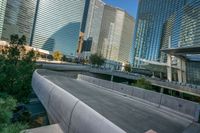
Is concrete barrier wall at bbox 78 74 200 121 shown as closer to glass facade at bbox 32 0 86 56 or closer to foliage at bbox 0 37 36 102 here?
foliage at bbox 0 37 36 102

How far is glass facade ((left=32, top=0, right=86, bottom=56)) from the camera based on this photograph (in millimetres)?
162375

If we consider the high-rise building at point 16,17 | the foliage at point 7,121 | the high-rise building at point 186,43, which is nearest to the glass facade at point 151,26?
the high-rise building at point 186,43

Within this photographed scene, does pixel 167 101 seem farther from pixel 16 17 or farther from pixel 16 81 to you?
pixel 16 17

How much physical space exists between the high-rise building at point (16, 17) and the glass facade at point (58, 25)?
239 inches

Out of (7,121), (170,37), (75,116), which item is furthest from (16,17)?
(7,121)

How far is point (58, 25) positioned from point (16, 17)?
122ft

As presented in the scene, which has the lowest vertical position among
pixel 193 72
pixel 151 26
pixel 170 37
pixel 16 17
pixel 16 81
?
pixel 16 81

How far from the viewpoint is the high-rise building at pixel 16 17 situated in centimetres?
13312

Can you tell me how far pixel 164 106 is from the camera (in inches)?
663

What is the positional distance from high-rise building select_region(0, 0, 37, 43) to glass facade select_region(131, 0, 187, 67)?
90094mm

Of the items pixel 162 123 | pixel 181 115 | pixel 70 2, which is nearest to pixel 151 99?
pixel 181 115

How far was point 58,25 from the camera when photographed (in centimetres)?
17338

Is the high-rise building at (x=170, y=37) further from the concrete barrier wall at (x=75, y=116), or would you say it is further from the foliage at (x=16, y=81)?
the concrete barrier wall at (x=75, y=116)

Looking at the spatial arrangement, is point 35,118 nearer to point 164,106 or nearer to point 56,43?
point 164,106
